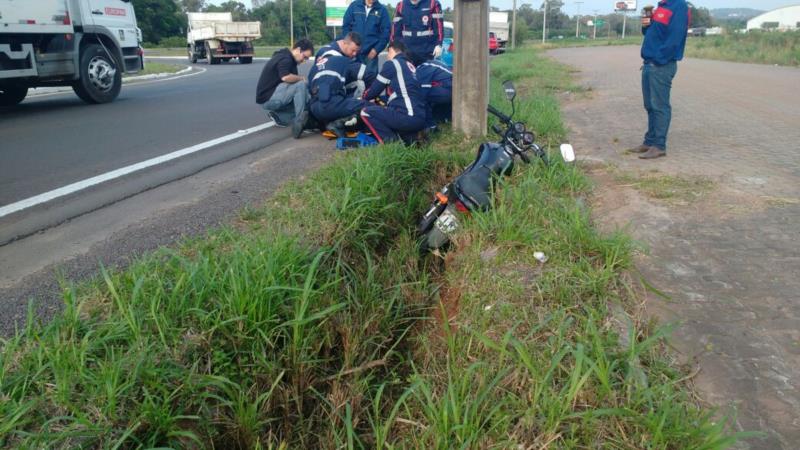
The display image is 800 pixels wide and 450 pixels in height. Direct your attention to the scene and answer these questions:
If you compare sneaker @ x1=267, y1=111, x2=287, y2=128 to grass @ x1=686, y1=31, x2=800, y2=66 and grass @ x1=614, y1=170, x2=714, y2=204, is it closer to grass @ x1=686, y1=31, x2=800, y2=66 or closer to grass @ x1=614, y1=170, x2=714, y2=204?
grass @ x1=614, y1=170, x2=714, y2=204

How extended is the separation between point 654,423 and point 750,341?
0.97 metres

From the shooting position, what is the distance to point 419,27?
27.7 feet

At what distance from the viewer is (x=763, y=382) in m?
2.46

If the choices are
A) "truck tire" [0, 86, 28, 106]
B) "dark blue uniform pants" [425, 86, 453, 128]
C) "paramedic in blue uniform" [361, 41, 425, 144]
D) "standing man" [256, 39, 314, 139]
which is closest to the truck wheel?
"truck tire" [0, 86, 28, 106]

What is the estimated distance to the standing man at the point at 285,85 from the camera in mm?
7770

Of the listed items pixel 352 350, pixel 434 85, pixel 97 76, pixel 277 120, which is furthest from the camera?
pixel 97 76

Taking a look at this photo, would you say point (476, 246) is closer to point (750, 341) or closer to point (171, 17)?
point (750, 341)

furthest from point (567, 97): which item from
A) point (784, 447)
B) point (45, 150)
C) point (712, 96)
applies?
point (784, 447)

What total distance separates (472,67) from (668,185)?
2446 mm

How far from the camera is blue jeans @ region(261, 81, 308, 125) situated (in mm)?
7711

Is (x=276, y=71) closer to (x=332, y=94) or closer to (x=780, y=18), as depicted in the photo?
(x=332, y=94)

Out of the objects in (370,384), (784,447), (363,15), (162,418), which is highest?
(363,15)

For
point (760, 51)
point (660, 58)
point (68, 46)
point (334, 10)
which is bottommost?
point (760, 51)

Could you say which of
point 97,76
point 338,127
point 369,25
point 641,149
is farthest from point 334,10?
point 641,149
